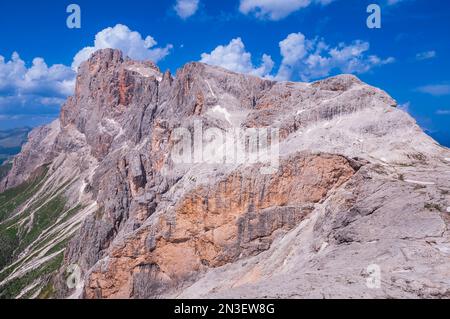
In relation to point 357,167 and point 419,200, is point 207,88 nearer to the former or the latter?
point 357,167

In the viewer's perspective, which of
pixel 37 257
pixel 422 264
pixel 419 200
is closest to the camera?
pixel 422 264

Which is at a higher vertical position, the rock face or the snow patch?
the snow patch

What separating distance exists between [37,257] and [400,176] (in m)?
187

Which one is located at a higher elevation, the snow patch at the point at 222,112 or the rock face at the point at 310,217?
the snow patch at the point at 222,112

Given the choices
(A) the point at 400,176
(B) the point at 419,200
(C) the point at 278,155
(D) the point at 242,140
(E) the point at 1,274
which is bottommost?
(E) the point at 1,274

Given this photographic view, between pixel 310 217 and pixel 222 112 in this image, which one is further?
pixel 222 112

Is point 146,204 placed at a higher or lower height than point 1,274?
higher

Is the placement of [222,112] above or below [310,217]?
above

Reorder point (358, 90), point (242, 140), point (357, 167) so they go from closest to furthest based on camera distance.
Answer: point (357, 167) < point (358, 90) < point (242, 140)

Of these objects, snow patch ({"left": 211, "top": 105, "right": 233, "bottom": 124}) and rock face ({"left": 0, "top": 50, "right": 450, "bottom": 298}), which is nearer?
rock face ({"left": 0, "top": 50, "right": 450, "bottom": 298})

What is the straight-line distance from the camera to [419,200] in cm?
3269

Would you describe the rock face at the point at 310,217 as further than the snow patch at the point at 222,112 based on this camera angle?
No
